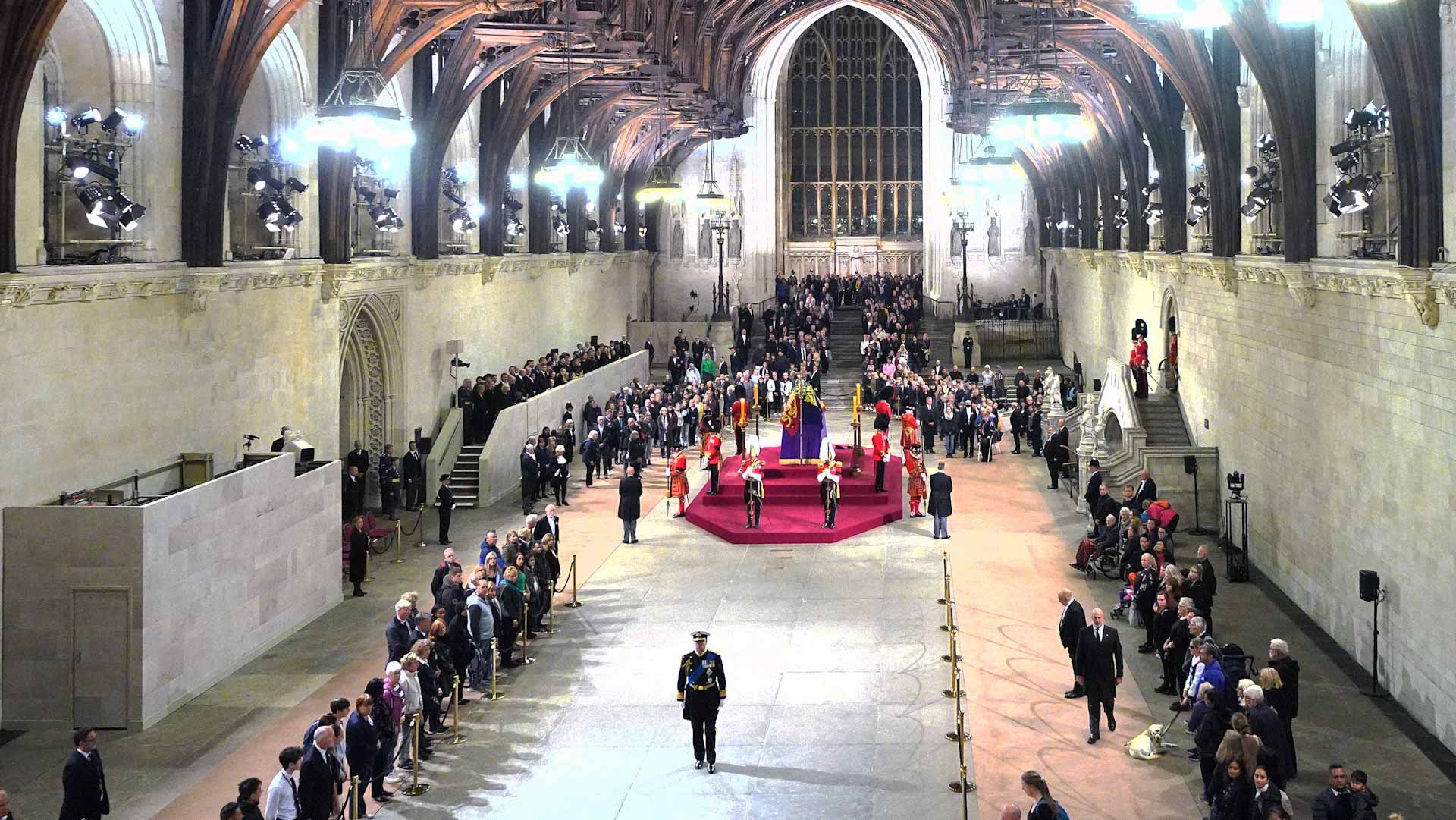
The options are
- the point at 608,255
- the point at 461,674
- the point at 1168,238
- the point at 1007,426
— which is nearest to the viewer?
the point at 461,674

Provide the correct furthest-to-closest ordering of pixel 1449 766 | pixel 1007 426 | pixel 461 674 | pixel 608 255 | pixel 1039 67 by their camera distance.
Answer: pixel 608 255, pixel 1007 426, pixel 1039 67, pixel 461 674, pixel 1449 766

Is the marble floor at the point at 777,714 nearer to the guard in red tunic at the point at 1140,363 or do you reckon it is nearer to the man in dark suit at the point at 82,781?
the man in dark suit at the point at 82,781

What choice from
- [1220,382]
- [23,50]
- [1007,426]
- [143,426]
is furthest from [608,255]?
[23,50]

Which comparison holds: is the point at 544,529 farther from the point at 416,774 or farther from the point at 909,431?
the point at 909,431

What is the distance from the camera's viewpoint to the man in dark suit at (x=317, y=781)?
9742 millimetres

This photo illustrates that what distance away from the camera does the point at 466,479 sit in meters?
25.7

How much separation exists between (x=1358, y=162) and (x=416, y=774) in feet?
38.9

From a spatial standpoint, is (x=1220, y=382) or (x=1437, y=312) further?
(x=1220, y=382)

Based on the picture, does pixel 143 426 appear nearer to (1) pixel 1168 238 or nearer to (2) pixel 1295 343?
(2) pixel 1295 343

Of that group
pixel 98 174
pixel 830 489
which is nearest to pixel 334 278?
pixel 98 174

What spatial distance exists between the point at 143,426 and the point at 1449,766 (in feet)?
44.7

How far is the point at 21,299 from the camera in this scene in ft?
44.3

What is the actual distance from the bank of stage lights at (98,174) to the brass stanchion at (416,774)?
6.76m

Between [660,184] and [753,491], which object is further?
[660,184]
